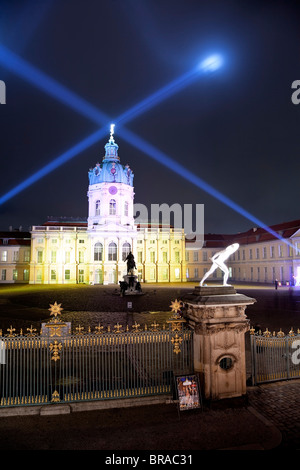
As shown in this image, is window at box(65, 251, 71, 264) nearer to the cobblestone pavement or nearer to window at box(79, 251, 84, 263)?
window at box(79, 251, 84, 263)

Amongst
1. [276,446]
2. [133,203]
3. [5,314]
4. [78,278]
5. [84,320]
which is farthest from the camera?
[133,203]

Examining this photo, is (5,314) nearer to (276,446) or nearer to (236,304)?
(236,304)

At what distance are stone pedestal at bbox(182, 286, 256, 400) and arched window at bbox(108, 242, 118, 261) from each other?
47.7 meters

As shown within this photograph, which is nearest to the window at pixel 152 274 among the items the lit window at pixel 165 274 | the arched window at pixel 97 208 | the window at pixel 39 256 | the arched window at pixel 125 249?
the lit window at pixel 165 274

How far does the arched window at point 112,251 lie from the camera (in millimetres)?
54416

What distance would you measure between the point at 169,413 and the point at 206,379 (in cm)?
116

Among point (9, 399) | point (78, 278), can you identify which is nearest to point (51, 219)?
point (78, 278)

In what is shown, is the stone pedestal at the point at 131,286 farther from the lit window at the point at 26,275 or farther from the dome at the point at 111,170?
the lit window at the point at 26,275

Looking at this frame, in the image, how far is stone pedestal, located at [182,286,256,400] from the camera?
7059 millimetres

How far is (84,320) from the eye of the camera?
16.5m

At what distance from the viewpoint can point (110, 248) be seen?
180 feet

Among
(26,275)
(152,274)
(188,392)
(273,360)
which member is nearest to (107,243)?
(152,274)

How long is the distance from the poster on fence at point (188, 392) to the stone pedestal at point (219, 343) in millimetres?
352

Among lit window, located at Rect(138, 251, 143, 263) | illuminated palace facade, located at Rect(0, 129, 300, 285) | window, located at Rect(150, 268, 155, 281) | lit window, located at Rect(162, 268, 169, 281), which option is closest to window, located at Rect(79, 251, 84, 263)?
illuminated palace facade, located at Rect(0, 129, 300, 285)
